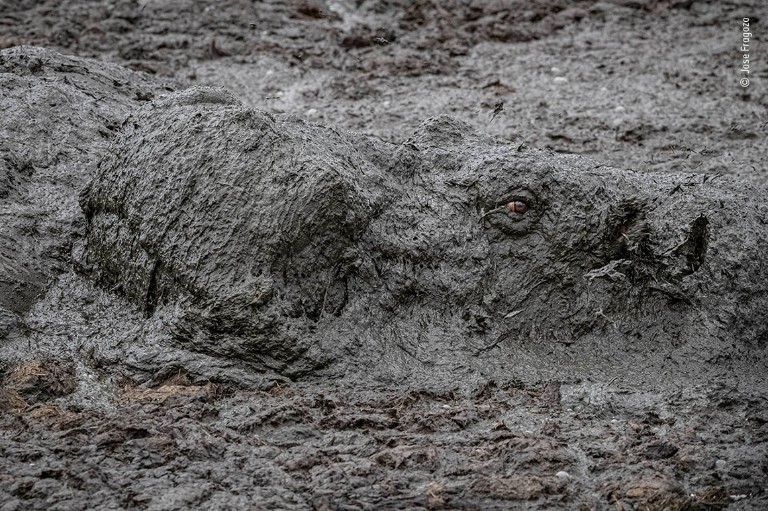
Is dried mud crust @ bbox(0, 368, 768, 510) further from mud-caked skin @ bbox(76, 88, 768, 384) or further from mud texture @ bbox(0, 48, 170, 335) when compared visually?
mud texture @ bbox(0, 48, 170, 335)

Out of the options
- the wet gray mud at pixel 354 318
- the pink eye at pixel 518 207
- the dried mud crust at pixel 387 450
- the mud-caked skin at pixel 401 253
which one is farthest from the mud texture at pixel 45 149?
the pink eye at pixel 518 207

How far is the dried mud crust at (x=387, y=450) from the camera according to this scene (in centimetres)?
269

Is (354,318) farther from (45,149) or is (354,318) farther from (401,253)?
(45,149)

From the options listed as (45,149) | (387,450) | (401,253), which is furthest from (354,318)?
Result: (45,149)

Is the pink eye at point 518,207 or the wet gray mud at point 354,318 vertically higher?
the pink eye at point 518,207

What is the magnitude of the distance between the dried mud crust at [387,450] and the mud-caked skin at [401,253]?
9.4 inches

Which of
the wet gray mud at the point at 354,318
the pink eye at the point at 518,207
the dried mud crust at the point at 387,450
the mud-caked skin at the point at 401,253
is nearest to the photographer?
the dried mud crust at the point at 387,450

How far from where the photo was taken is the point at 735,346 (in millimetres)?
3637

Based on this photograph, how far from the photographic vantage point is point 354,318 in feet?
11.5

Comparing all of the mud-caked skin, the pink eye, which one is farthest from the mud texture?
the pink eye

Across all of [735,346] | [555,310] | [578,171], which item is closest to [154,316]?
[555,310]

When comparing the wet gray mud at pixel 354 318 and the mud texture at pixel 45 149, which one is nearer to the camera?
the wet gray mud at pixel 354 318

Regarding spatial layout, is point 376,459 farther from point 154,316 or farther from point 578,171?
point 578,171

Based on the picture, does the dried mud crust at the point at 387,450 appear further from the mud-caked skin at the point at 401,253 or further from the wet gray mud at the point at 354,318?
the mud-caked skin at the point at 401,253
